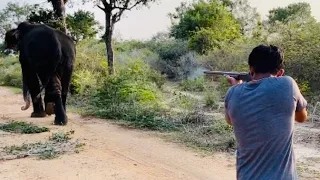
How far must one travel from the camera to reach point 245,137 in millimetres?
3021

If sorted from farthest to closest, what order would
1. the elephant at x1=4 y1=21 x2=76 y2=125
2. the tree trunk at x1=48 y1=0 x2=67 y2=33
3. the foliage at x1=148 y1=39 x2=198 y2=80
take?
1. the foliage at x1=148 y1=39 x2=198 y2=80
2. the tree trunk at x1=48 y1=0 x2=67 y2=33
3. the elephant at x1=4 y1=21 x2=76 y2=125

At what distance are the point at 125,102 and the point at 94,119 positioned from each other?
2.77 ft

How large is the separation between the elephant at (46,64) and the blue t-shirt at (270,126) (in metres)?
6.84

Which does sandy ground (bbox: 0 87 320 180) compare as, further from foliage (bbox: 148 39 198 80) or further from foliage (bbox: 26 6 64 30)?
foliage (bbox: 148 39 198 80)

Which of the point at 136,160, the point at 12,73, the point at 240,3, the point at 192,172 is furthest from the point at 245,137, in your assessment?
the point at 240,3

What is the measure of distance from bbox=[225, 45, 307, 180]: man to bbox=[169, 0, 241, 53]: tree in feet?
60.8

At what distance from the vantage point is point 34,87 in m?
10.2

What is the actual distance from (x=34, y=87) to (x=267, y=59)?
26.2 feet

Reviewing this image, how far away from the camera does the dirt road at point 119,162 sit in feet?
19.3

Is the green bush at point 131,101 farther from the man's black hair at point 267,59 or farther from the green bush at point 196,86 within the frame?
the man's black hair at point 267,59

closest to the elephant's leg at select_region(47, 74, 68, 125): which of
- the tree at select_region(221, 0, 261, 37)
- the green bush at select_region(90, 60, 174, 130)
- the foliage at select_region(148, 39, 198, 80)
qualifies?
the green bush at select_region(90, 60, 174, 130)

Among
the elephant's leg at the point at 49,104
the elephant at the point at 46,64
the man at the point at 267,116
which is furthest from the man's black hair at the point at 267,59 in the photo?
the elephant's leg at the point at 49,104

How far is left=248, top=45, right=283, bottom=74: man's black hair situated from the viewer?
2.94m

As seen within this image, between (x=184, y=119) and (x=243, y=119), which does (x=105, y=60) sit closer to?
(x=184, y=119)
